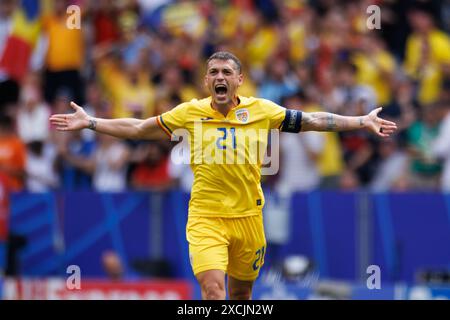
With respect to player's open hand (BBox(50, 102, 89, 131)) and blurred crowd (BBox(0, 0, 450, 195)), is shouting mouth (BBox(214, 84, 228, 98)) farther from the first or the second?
blurred crowd (BBox(0, 0, 450, 195))

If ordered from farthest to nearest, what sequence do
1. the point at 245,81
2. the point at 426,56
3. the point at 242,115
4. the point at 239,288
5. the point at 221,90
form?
the point at 245,81 < the point at 426,56 < the point at 239,288 < the point at 242,115 < the point at 221,90

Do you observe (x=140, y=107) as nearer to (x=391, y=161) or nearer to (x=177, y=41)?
(x=177, y=41)

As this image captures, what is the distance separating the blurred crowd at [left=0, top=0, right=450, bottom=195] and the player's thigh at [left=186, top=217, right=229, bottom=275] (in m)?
6.18

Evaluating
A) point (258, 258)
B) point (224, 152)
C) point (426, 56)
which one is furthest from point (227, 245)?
point (426, 56)

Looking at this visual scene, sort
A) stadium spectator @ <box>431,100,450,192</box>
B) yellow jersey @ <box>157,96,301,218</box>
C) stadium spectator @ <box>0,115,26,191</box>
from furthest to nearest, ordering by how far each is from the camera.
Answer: stadium spectator @ <box>0,115,26,191</box>
stadium spectator @ <box>431,100,450,192</box>
yellow jersey @ <box>157,96,301,218</box>

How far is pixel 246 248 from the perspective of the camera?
12.2 meters

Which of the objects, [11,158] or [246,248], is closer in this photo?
[246,248]

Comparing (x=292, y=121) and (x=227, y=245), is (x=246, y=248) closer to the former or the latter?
(x=227, y=245)

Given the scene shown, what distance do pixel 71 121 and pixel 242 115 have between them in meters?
1.78

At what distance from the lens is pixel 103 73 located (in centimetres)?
2078

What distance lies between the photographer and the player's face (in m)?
11.8

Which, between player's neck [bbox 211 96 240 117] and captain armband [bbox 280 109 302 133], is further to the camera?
captain armband [bbox 280 109 302 133]

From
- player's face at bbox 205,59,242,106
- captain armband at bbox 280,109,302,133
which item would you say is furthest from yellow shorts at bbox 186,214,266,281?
player's face at bbox 205,59,242,106

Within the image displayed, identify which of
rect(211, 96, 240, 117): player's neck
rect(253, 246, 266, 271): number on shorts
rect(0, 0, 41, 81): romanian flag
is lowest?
rect(253, 246, 266, 271): number on shorts
